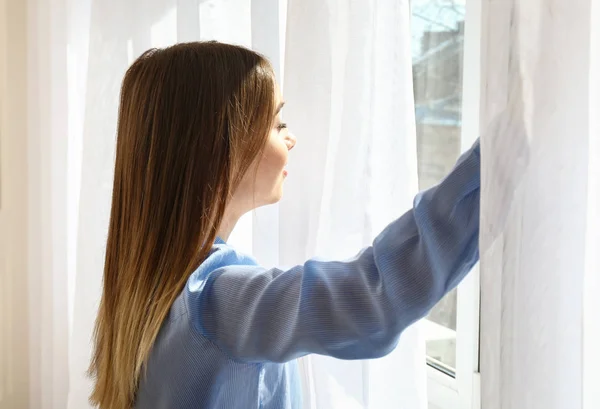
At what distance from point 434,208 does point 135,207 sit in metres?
0.45

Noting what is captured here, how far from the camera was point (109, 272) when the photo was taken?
101 cm

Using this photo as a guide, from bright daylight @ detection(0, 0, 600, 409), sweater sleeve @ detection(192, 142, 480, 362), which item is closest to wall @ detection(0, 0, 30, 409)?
bright daylight @ detection(0, 0, 600, 409)

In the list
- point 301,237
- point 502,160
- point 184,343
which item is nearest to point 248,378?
point 184,343

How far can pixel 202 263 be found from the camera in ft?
2.87

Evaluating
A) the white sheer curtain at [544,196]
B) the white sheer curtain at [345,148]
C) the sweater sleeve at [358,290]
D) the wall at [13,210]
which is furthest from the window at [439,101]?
the wall at [13,210]

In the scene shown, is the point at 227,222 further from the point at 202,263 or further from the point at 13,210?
the point at 13,210

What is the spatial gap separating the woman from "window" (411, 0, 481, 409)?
0.31 meters

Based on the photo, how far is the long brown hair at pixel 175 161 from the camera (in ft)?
2.91

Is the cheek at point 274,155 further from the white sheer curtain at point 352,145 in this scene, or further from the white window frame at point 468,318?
the white window frame at point 468,318

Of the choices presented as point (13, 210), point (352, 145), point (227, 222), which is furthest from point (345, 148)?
point (13, 210)

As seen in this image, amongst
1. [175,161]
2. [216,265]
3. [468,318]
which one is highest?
[175,161]

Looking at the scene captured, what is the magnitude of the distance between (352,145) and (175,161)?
0.22m

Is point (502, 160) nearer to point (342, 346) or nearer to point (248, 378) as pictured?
point (342, 346)

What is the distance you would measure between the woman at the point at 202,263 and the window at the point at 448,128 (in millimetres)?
312
